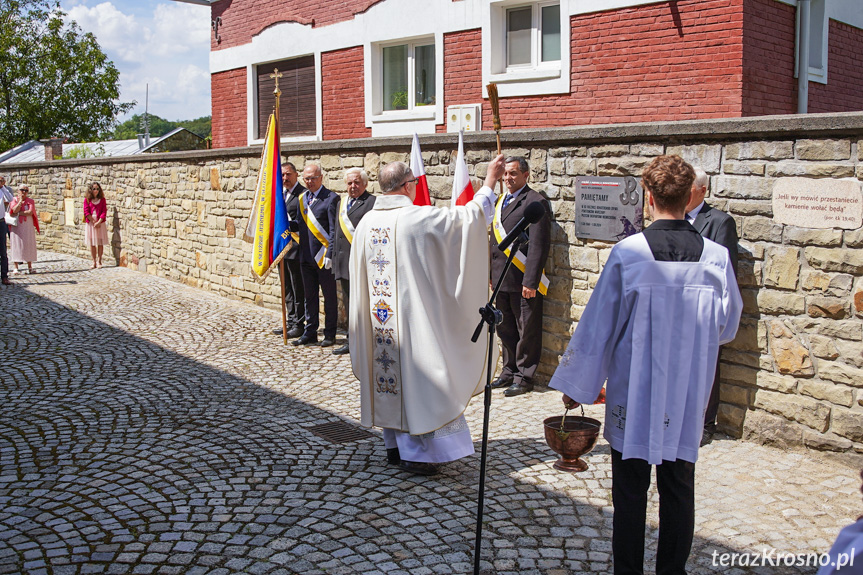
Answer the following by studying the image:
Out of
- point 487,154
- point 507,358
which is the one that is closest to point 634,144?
point 487,154

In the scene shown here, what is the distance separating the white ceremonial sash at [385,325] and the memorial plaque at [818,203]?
2.77 metres

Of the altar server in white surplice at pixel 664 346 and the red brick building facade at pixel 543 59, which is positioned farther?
the red brick building facade at pixel 543 59

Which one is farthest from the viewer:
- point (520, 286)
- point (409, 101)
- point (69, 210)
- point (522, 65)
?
point (69, 210)

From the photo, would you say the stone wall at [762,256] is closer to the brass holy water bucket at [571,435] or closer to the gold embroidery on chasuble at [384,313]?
the brass holy water bucket at [571,435]

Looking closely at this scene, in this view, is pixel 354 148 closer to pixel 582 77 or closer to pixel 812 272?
pixel 582 77

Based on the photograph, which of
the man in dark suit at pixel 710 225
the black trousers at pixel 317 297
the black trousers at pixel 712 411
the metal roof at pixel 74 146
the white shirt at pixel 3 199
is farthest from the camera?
the metal roof at pixel 74 146

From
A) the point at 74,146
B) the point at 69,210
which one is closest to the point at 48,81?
the point at 74,146

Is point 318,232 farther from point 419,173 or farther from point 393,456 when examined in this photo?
point 393,456

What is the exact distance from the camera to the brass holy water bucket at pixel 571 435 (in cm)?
521

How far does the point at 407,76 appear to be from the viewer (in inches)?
571

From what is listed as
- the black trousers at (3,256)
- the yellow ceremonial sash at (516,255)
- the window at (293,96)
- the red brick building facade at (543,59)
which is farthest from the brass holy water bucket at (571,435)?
the black trousers at (3,256)

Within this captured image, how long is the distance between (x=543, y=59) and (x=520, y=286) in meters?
5.83

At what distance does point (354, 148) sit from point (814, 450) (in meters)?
6.46

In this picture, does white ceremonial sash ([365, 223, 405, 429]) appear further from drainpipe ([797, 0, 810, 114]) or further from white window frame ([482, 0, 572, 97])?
drainpipe ([797, 0, 810, 114])
